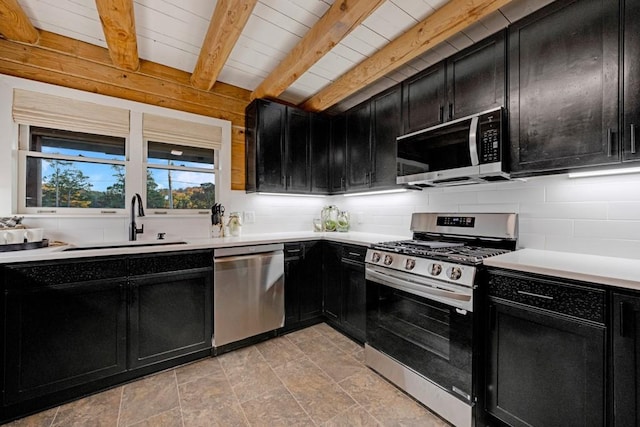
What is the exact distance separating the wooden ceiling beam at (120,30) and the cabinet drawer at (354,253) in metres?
2.38

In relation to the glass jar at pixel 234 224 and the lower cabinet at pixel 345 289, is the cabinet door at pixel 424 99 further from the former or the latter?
the glass jar at pixel 234 224

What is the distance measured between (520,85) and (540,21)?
0.36 meters

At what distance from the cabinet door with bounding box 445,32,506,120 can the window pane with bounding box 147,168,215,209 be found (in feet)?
8.09

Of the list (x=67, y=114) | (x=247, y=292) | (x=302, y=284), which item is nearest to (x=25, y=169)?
(x=67, y=114)

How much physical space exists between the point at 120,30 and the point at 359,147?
2.21m

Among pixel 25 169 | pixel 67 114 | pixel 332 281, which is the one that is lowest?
pixel 332 281

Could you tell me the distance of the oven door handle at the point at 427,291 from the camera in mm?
1533

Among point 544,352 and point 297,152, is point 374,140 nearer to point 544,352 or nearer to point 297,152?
point 297,152

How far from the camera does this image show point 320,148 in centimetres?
331

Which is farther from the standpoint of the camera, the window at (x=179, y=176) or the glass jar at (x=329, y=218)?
the glass jar at (x=329, y=218)

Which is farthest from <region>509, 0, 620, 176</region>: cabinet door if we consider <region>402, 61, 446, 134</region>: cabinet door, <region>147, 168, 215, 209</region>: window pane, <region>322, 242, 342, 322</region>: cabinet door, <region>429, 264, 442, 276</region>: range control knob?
<region>147, 168, 215, 209</region>: window pane

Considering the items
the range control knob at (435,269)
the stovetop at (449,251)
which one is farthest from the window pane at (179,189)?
the range control knob at (435,269)

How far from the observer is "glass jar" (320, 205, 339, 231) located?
344 cm

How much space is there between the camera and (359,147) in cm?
295
